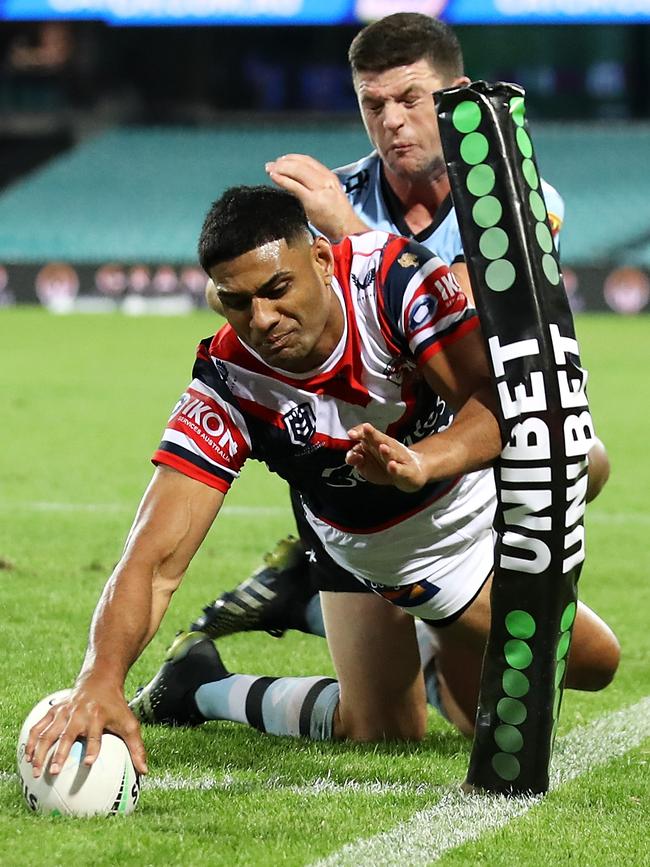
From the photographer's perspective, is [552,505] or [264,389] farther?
[264,389]

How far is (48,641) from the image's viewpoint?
5480mm

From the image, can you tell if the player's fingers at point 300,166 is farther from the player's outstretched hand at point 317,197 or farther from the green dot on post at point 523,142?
the green dot on post at point 523,142

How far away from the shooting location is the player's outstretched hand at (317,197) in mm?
4348

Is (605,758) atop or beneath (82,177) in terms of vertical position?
beneath

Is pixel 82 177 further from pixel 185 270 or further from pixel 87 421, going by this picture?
pixel 87 421

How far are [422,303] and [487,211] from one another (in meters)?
0.29

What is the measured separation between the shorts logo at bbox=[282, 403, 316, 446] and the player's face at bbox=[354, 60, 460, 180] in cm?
124

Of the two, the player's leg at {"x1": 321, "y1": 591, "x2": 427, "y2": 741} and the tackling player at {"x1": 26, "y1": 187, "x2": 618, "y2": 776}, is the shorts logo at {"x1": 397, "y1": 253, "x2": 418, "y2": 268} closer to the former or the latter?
the tackling player at {"x1": 26, "y1": 187, "x2": 618, "y2": 776}

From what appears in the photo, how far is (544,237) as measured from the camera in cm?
372

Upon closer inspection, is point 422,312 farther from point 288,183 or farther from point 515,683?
point 515,683

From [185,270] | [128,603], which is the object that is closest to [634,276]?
[185,270]

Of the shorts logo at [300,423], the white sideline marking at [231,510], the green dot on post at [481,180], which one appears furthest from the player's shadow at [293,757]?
the white sideline marking at [231,510]

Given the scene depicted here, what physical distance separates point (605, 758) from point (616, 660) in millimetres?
424

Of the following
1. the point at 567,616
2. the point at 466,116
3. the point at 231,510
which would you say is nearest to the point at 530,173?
the point at 466,116
